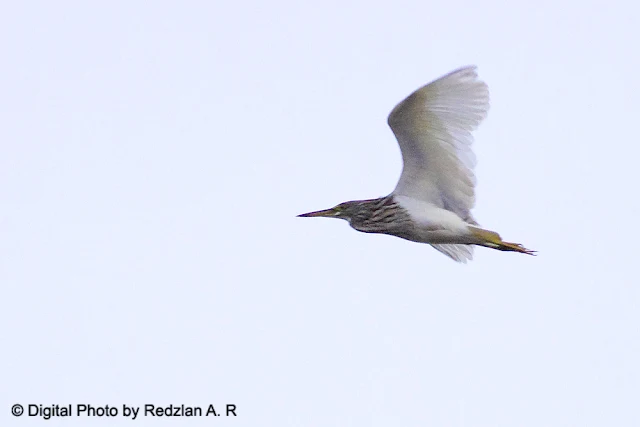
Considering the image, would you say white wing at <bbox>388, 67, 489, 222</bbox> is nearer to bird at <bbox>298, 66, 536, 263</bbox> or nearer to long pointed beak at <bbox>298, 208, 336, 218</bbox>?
bird at <bbox>298, 66, 536, 263</bbox>

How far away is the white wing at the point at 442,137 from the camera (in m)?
11.8

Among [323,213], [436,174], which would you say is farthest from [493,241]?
[323,213]

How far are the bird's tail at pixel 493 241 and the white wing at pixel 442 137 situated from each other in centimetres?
28

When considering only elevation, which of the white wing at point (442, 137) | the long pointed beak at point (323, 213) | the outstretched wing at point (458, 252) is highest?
the white wing at point (442, 137)

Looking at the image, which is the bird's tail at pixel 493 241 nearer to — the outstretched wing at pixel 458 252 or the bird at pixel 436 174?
the bird at pixel 436 174

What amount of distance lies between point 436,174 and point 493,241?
1020 mm

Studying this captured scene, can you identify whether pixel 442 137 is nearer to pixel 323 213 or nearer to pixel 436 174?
pixel 436 174

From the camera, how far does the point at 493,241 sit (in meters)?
12.5

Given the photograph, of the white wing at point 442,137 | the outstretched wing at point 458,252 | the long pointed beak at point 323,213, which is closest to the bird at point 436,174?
the white wing at point 442,137

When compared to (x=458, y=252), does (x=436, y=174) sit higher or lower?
higher

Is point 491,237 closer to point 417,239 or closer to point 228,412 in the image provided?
point 417,239

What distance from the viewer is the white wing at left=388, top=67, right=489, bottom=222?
38.8 ft

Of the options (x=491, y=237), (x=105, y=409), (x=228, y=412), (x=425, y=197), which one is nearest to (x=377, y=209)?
(x=425, y=197)

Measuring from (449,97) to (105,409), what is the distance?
216 inches
